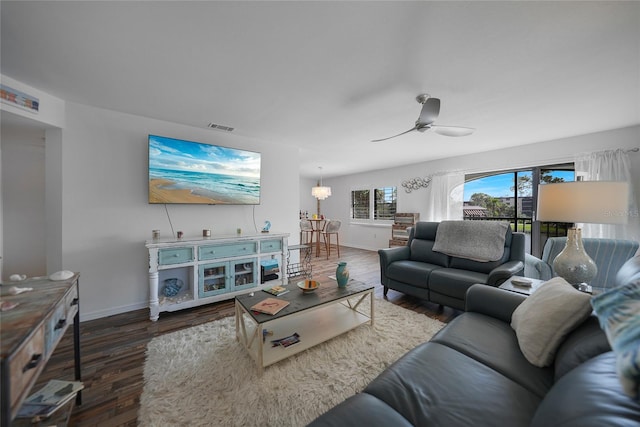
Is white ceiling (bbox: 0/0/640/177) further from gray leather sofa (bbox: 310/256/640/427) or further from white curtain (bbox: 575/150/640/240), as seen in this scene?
gray leather sofa (bbox: 310/256/640/427)

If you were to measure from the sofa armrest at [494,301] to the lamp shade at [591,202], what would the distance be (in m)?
0.65

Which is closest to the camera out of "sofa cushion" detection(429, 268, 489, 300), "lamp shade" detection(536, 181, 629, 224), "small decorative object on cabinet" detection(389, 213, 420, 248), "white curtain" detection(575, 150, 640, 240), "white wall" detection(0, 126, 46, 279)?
"lamp shade" detection(536, 181, 629, 224)

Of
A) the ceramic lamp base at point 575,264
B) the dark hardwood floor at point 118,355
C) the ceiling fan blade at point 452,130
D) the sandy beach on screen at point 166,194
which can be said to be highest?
the ceiling fan blade at point 452,130

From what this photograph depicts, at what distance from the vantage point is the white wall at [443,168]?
3265mm

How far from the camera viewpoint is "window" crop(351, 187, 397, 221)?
21.2ft

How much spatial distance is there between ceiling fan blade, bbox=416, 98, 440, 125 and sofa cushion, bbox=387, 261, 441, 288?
1.64 m

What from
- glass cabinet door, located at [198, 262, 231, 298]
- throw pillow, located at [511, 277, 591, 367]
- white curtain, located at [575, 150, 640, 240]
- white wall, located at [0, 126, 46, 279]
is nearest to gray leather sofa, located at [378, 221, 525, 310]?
throw pillow, located at [511, 277, 591, 367]

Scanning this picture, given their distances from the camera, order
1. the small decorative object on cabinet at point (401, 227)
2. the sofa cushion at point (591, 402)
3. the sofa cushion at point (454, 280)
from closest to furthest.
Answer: the sofa cushion at point (591, 402) → the sofa cushion at point (454, 280) → the small decorative object on cabinet at point (401, 227)

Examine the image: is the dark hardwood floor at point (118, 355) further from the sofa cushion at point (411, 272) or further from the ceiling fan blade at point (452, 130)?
the ceiling fan blade at point (452, 130)

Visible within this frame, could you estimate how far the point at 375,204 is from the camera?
689 centimetres

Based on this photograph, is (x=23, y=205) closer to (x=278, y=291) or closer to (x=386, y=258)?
(x=278, y=291)

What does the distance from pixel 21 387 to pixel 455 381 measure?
1.58m

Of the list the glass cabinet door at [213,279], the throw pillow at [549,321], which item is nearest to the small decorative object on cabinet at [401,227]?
the glass cabinet door at [213,279]

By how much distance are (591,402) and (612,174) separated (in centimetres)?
429
